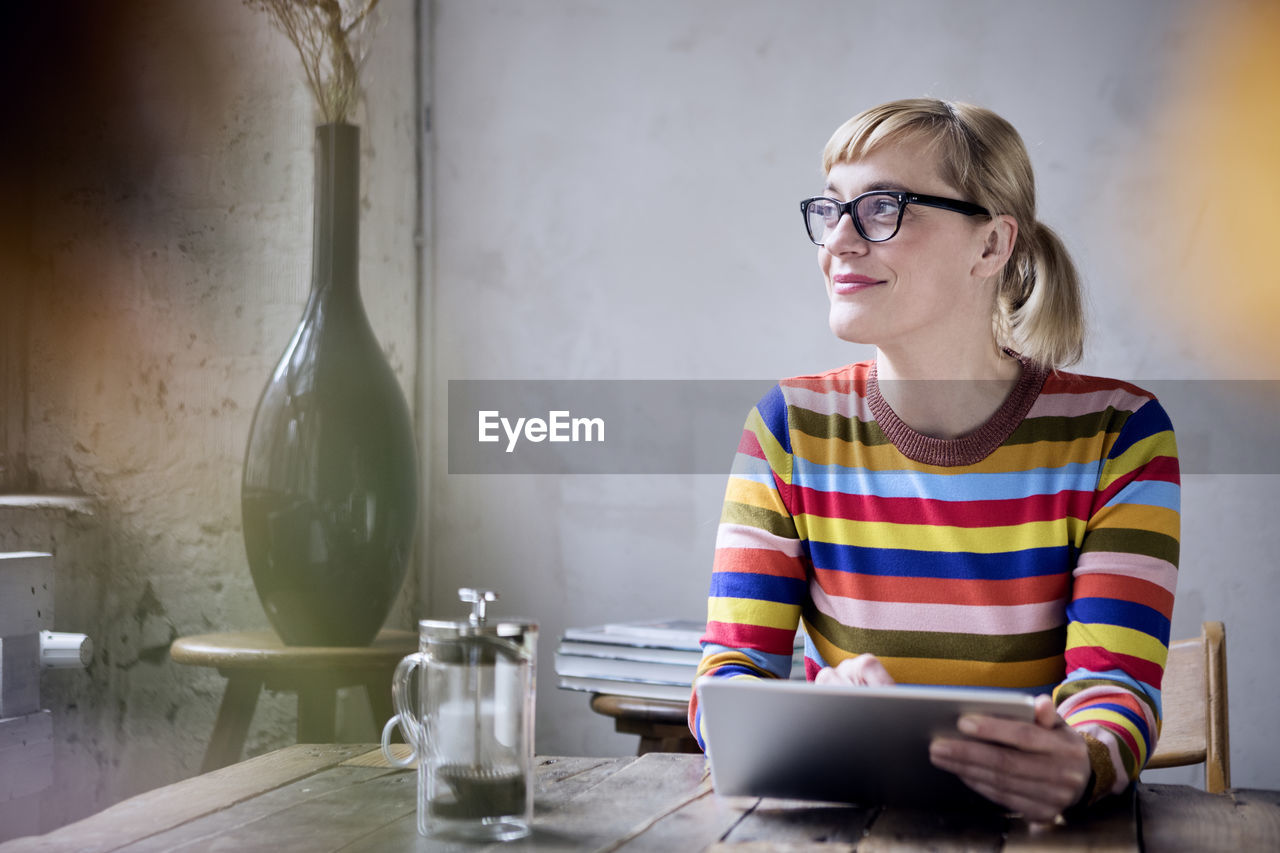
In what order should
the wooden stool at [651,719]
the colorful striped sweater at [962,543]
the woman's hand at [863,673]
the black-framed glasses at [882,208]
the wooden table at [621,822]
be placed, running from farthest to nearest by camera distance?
the wooden stool at [651,719], the black-framed glasses at [882,208], the colorful striped sweater at [962,543], the woman's hand at [863,673], the wooden table at [621,822]

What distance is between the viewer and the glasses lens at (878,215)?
1.18 metres

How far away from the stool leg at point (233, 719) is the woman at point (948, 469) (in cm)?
71

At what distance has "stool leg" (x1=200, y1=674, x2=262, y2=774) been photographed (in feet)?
4.94

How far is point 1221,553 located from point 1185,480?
124 millimetres

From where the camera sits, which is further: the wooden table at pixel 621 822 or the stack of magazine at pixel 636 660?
the stack of magazine at pixel 636 660

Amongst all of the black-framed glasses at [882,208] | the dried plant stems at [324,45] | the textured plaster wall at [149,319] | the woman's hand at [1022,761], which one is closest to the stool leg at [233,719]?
the textured plaster wall at [149,319]

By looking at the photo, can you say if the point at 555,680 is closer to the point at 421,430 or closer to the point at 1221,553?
the point at 421,430

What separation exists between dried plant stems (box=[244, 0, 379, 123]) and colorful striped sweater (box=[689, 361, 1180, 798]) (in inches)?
39.9

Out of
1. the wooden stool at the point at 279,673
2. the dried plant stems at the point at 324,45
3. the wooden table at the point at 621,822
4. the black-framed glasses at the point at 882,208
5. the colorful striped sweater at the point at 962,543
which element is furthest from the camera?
the dried plant stems at the point at 324,45

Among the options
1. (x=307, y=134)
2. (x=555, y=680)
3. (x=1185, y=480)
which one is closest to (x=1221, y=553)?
(x=1185, y=480)

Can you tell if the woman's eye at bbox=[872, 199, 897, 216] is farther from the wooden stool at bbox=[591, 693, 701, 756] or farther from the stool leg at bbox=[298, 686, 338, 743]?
the stool leg at bbox=[298, 686, 338, 743]

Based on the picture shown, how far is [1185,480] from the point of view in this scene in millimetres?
1796

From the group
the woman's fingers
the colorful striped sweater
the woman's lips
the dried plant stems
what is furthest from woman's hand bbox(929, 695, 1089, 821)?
the dried plant stems

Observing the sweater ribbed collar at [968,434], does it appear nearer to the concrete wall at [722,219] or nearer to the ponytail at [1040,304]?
the ponytail at [1040,304]
